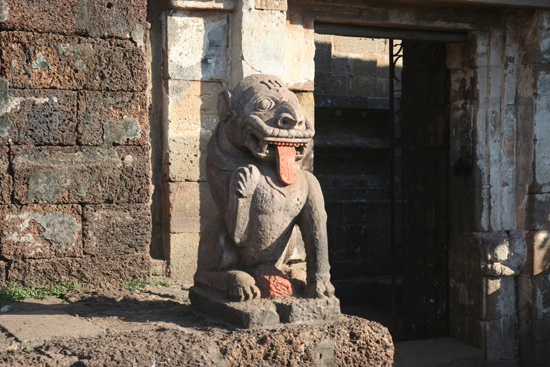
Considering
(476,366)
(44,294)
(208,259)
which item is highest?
(208,259)

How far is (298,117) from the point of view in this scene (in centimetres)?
376

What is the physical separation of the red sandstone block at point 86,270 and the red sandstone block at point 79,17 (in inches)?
63.1

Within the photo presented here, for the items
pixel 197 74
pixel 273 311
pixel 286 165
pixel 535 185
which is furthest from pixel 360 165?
pixel 273 311

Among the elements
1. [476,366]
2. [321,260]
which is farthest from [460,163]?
[321,260]

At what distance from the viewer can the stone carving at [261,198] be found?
3.72 metres

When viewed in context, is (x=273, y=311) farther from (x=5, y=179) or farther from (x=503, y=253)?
(x=503, y=253)

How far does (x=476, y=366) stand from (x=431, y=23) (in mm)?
3170

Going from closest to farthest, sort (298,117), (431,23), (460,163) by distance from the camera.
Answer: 1. (298,117)
2. (431,23)
3. (460,163)

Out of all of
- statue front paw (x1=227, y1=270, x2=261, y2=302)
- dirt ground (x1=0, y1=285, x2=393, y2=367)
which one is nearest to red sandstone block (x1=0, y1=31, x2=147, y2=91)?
dirt ground (x1=0, y1=285, x2=393, y2=367)

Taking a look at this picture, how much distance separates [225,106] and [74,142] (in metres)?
1.48

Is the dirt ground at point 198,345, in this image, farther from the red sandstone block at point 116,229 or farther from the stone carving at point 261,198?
the red sandstone block at point 116,229

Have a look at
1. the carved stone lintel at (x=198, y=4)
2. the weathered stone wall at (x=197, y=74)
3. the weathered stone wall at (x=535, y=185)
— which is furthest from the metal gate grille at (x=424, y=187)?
the carved stone lintel at (x=198, y=4)

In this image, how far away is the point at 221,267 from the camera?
3.87 m

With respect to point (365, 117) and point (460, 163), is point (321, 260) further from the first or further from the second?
point (365, 117)
